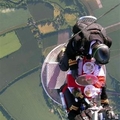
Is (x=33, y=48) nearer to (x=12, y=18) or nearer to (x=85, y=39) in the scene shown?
(x=12, y=18)

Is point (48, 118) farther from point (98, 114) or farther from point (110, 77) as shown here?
point (98, 114)

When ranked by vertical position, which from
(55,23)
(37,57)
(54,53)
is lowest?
(37,57)

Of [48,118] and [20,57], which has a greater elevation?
[20,57]

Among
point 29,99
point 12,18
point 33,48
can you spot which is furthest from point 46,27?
point 29,99

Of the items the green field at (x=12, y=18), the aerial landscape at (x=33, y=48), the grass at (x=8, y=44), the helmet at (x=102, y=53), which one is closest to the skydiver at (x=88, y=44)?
the helmet at (x=102, y=53)

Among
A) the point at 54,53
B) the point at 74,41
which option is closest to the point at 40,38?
the point at 54,53

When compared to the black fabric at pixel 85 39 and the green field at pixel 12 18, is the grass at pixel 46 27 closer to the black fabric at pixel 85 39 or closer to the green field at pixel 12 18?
the green field at pixel 12 18
